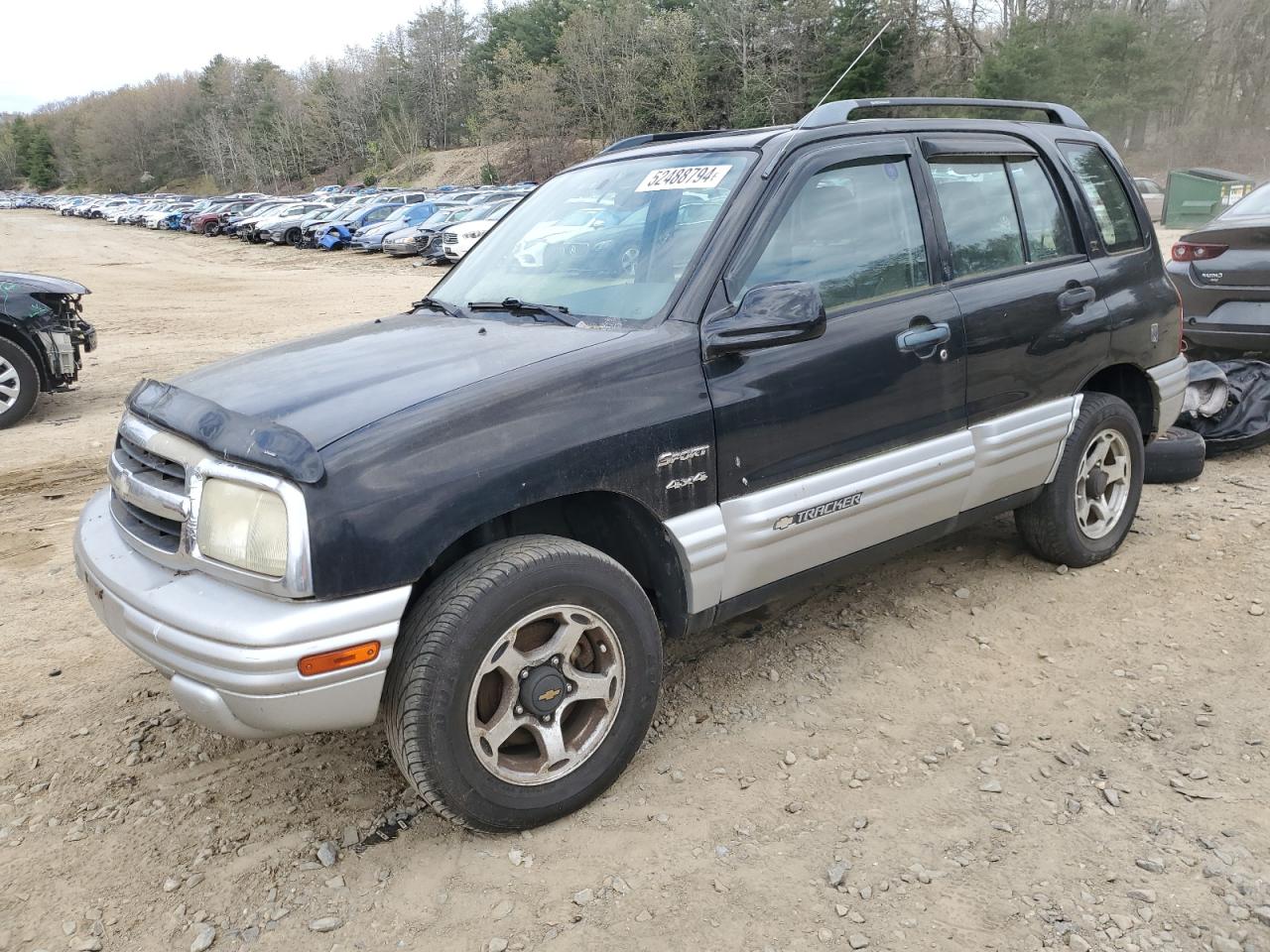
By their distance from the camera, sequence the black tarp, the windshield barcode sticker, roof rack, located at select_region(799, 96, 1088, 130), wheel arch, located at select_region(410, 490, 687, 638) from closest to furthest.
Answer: wheel arch, located at select_region(410, 490, 687, 638) → the windshield barcode sticker → roof rack, located at select_region(799, 96, 1088, 130) → the black tarp

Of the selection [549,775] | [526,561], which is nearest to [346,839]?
[549,775]

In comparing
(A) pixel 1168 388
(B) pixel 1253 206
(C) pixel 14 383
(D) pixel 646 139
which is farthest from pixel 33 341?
(B) pixel 1253 206

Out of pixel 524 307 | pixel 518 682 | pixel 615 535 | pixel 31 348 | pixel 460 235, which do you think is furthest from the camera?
pixel 460 235

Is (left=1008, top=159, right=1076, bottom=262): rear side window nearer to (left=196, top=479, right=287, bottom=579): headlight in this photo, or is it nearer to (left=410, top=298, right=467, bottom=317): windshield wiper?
(left=410, top=298, right=467, bottom=317): windshield wiper

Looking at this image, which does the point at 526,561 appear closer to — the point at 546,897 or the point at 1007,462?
the point at 546,897

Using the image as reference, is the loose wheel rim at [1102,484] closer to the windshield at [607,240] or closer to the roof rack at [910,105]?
the roof rack at [910,105]

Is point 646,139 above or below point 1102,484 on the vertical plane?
above

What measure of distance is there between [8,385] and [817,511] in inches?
296

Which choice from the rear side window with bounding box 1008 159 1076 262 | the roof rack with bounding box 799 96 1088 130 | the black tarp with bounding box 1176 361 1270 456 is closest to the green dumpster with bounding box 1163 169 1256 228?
the black tarp with bounding box 1176 361 1270 456

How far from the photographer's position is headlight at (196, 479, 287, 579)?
232 centimetres

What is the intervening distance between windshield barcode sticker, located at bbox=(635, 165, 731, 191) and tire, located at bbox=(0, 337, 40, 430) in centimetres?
670

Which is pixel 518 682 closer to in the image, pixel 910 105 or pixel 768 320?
pixel 768 320

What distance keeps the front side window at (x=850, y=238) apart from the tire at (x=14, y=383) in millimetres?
7272

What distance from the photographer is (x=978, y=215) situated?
148 inches
